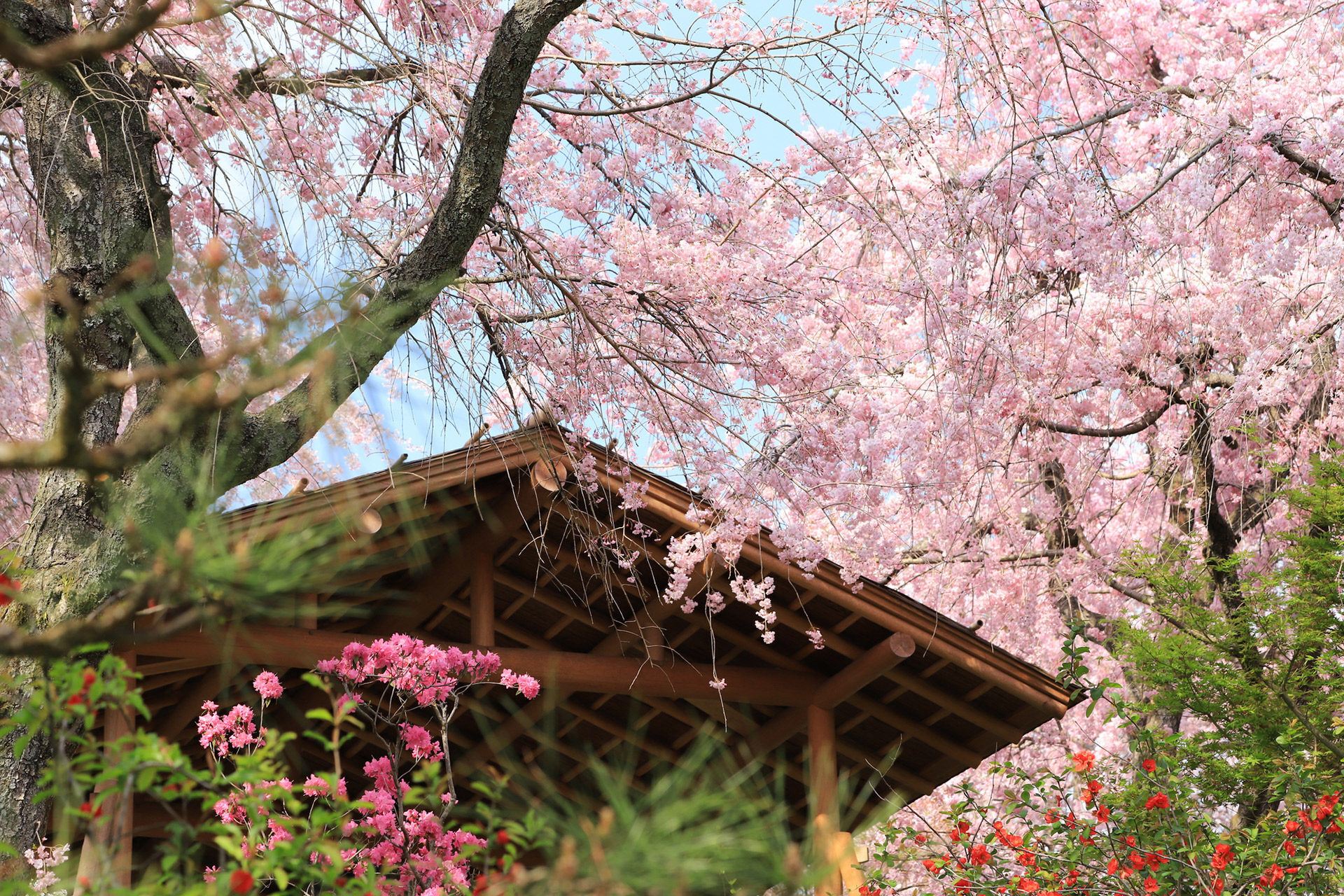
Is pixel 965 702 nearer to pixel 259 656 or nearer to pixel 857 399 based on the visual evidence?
pixel 857 399

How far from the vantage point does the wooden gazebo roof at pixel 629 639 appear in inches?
194

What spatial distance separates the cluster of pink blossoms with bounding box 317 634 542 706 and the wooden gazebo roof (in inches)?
27.4

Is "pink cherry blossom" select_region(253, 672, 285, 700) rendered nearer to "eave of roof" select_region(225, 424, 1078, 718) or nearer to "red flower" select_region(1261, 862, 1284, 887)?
"eave of roof" select_region(225, 424, 1078, 718)

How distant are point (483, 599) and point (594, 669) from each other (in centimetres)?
65

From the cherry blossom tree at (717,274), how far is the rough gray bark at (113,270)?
0.01 m

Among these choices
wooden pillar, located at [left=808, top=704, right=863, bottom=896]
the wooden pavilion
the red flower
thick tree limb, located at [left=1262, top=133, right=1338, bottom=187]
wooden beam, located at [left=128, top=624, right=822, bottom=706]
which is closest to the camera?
the red flower

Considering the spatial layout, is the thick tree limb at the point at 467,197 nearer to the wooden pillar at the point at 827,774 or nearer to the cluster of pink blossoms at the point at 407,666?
the cluster of pink blossoms at the point at 407,666

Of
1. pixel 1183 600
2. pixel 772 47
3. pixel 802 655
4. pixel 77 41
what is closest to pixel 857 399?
pixel 802 655

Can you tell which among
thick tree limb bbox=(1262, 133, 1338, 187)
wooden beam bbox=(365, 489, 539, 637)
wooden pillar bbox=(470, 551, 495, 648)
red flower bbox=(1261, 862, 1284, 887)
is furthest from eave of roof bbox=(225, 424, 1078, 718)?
thick tree limb bbox=(1262, 133, 1338, 187)

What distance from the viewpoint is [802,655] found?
6.05 metres

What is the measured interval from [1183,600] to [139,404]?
5.29 metres

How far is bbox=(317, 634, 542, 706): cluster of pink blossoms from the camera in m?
3.59

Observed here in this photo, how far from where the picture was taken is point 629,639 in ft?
19.1

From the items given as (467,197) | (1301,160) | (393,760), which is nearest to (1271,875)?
(393,760)
